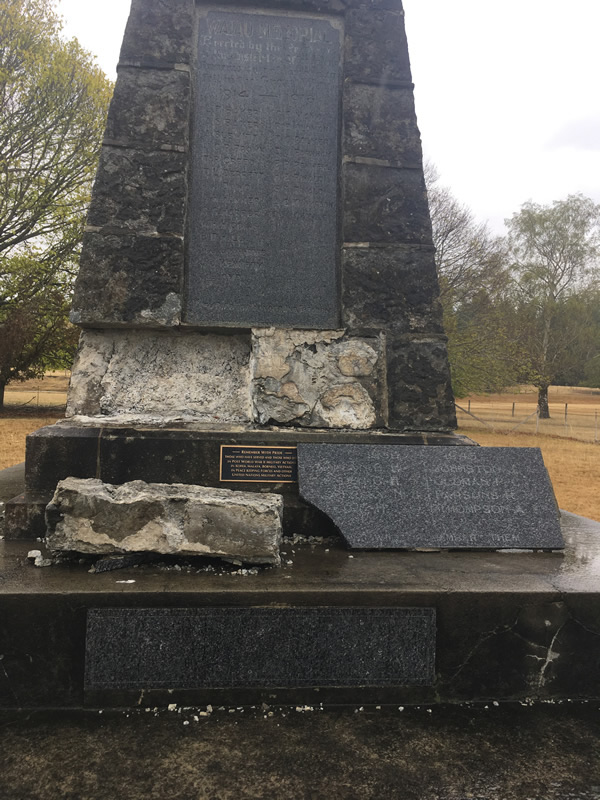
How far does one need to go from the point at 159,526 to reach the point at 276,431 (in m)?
1.09

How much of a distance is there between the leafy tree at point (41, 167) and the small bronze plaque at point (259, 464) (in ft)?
51.8

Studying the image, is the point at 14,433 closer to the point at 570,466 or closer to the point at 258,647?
the point at 570,466

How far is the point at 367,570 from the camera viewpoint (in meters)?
2.64

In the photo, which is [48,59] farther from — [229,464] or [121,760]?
[121,760]

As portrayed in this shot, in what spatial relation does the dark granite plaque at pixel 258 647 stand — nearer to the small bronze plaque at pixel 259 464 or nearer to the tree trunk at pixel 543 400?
the small bronze plaque at pixel 259 464

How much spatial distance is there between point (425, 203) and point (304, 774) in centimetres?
319

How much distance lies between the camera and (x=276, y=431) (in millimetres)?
3467

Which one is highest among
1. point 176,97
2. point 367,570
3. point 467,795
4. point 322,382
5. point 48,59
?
point 48,59

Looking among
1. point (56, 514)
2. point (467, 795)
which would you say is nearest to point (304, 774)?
point (467, 795)

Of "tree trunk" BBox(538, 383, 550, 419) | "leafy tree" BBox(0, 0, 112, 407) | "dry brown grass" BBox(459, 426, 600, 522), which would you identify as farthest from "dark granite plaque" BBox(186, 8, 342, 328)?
"tree trunk" BBox(538, 383, 550, 419)

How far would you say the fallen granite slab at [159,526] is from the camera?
8.34 feet

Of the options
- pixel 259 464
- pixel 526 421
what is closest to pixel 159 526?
pixel 259 464

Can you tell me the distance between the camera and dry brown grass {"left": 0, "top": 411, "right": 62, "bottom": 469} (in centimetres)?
924

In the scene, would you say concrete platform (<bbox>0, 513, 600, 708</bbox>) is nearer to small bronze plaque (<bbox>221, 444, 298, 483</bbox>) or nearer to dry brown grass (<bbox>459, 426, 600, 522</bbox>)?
small bronze plaque (<bbox>221, 444, 298, 483</bbox>)
